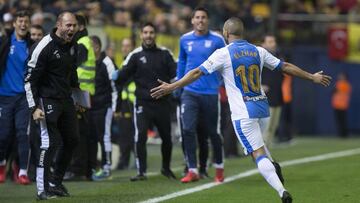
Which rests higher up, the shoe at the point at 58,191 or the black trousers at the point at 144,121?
the black trousers at the point at 144,121

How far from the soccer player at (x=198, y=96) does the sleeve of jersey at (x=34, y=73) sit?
2.85 meters

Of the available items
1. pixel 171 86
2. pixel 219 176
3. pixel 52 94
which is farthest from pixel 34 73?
pixel 219 176

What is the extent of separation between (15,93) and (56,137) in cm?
231

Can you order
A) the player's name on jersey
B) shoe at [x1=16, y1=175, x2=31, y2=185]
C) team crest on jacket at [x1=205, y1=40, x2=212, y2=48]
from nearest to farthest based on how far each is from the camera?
1. the player's name on jersey
2. shoe at [x1=16, y1=175, x2=31, y2=185]
3. team crest on jacket at [x1=205, y1=40, x2=212, y2=48]

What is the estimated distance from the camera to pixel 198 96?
536 inches

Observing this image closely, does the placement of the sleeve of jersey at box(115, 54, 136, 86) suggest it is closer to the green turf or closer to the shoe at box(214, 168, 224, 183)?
the green turf

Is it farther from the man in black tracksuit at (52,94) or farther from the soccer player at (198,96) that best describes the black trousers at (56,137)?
the soccer player at (198,96)

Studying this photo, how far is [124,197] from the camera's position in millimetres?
11531

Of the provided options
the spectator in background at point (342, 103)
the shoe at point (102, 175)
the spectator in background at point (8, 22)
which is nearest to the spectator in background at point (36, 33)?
the spectator in background at point (8, 22)

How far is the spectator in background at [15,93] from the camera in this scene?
43.9ft

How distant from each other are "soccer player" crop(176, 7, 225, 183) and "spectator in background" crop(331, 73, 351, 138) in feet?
48.1

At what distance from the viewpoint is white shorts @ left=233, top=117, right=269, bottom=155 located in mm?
10539

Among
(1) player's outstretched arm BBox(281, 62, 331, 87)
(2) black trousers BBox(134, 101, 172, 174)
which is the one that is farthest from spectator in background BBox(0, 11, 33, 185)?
(1) player's outstretched arm BBox(281, 62, 331, 87)

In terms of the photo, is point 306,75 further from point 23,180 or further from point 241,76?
point 23,180
